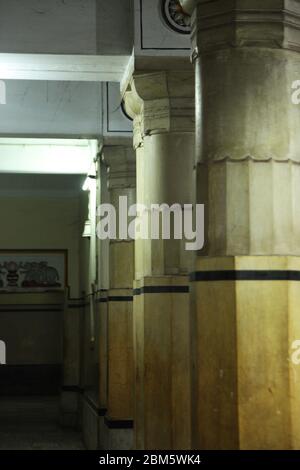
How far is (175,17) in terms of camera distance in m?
6.93

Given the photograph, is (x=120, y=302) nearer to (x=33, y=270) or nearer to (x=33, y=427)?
(x=33, y=427)

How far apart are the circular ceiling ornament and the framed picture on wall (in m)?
10.3

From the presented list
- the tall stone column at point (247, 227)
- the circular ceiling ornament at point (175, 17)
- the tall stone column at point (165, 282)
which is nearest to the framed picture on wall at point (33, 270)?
the tall stone column at point (165, 282)

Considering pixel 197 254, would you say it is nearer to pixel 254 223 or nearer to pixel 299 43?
pixel 254 223

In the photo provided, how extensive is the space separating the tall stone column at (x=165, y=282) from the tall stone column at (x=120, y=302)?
96.7 inches

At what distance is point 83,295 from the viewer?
48.3 feet

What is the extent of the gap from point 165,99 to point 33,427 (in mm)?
8584

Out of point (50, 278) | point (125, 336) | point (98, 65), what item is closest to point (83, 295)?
point (50, 278)

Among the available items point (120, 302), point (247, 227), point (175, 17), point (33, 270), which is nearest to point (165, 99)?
point (175, 17)

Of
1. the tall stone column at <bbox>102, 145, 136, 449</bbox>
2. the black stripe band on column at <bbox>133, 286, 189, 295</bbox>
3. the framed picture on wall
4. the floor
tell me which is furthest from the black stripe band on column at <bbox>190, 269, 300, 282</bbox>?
the framed picture on wall

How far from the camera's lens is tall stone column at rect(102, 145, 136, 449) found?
9828 millimetres

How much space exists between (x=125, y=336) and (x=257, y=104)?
564cm

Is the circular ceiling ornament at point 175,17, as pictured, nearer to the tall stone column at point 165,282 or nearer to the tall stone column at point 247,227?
the tall stone column at point 165,282

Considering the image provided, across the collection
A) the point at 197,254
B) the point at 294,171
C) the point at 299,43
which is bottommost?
the point at 197,254
